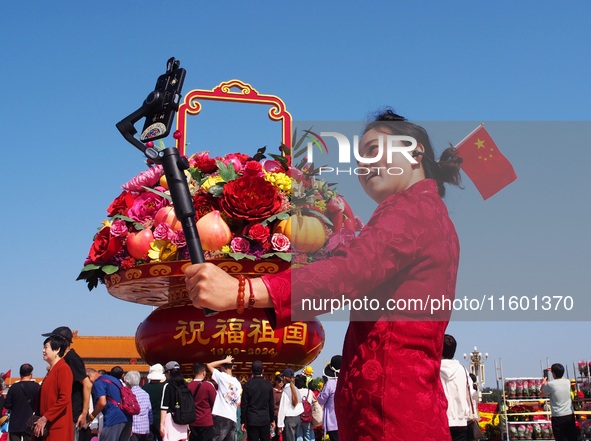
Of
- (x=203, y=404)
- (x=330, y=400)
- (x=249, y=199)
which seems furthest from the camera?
(x=330, y=400)

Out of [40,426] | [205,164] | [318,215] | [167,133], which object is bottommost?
[40,426]

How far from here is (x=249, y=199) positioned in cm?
474

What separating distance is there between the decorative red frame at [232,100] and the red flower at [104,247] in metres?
0.83

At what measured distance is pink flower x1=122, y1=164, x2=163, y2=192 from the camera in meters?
5.36

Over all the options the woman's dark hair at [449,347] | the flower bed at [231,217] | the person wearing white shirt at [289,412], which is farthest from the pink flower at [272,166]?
the person wearing white shirt at [289,412]

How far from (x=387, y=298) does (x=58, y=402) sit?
3.61 m

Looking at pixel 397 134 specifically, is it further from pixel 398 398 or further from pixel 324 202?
pixel 324 202

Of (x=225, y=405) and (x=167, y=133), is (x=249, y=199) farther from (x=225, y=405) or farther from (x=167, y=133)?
(x=225, y=405)

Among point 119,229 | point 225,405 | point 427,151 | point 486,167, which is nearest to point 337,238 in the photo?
point 119,229

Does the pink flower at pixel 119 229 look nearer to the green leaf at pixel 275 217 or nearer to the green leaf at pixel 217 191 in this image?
the green leaf at pixel 217 191

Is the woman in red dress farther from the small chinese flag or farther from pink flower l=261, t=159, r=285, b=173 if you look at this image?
the small chinese flag

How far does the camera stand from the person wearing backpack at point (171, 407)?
6.99 metres

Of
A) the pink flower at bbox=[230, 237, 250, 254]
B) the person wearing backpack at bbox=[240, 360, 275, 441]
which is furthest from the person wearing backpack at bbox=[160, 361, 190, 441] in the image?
the pink flower at bbox=[230, 237, 250, 254]

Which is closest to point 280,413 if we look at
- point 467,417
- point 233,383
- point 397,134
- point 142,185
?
point 233,383
